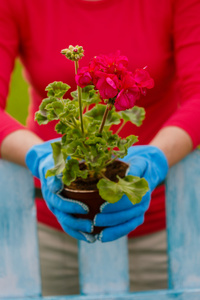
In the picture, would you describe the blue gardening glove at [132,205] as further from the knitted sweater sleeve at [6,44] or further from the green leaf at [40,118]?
the knitted sweater sleeve at [6,44]

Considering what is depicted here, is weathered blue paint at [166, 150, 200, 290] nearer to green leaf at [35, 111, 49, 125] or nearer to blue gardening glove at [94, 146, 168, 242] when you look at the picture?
blue gardening glove at [94, 146, 168, 242]

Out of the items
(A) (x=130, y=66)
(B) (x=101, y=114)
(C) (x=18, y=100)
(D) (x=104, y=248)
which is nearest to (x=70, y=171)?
(B) (x=101, y=114)

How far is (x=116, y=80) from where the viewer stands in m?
0.67

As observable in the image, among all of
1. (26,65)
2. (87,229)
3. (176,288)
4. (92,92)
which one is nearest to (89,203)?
(87,229)

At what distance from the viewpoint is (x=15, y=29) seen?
1252 millimetres

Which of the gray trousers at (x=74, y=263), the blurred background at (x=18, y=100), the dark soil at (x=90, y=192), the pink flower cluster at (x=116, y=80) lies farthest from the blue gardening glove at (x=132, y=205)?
the blurred background at (x=18, y=100)

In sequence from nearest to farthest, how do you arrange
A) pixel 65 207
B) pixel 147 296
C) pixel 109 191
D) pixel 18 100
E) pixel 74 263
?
pixel 109 191
pixel 65 207
pixel 147 296
pixel 74 263
pixel 18 100

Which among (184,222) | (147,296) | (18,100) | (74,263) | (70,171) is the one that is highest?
→ (70,171)

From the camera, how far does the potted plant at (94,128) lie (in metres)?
0.68

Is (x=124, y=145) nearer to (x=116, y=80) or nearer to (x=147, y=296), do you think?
(x=116, y=80)

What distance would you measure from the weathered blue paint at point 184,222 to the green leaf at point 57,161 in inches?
11.6

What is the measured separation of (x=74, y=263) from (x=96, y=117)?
586mm

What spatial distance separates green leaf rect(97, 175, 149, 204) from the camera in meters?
0.77

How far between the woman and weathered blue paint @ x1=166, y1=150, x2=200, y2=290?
0.05 meters
